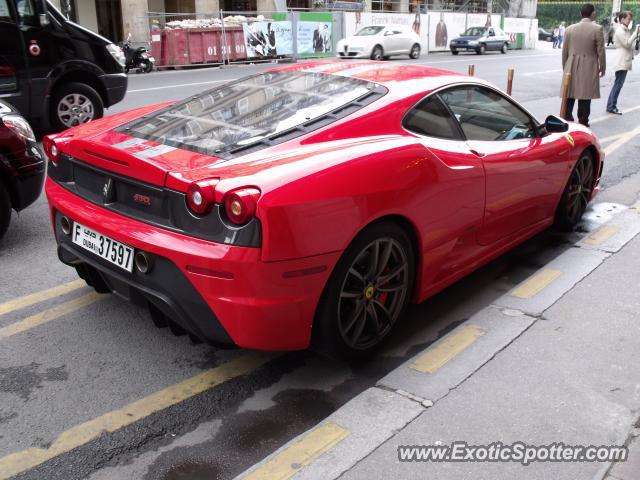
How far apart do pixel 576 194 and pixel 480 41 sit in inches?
1124

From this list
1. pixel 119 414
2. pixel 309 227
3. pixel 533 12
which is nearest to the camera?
pixel 309 227

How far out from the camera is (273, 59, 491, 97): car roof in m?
3.63

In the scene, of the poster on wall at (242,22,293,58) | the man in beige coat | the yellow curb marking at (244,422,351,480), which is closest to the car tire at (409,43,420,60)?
the poster on wall at (242,22,293,58)

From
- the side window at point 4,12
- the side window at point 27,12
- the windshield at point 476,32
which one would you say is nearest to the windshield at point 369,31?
the windshield at point 476,32

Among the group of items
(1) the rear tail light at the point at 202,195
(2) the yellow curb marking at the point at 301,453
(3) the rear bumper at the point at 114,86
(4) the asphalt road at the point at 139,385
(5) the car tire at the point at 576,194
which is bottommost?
(4) the asphalt road at the point at 139,385

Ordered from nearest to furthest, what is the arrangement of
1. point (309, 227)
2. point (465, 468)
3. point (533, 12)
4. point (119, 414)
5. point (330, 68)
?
1. point (465, 468)
2. point (309, 227)
3. point (119, 414)
4. point (330, 68)
5. point (533, 12)

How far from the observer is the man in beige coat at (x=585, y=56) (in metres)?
9.55

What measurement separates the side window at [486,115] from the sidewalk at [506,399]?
3.33ft

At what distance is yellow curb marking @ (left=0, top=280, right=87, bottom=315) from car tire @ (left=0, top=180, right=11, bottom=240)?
86cm

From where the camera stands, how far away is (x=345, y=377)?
326 centimetres

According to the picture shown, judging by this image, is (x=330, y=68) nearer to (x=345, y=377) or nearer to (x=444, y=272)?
(x=444, y=272)

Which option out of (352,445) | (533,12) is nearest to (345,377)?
(352,445)

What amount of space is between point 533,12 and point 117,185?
5310 centimetres

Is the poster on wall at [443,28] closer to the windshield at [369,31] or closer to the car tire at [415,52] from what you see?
Answer: the car tire at [415,52]
